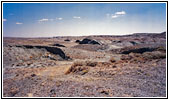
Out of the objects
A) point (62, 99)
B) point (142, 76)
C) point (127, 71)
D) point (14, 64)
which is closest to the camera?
point (62, 99)

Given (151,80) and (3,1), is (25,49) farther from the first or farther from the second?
(151,80)

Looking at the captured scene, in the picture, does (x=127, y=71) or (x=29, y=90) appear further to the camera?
(x=127, y=71)

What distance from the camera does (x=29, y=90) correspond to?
6547 millimetres

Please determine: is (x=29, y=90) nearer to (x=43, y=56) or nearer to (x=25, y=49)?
(x=43, y=56)

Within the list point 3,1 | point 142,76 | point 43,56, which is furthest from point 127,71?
point 43,56

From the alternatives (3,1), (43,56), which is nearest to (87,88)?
(3,1)

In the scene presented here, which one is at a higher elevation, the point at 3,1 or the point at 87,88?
the point at 3,1

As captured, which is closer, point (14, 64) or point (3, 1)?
point (3, 1)

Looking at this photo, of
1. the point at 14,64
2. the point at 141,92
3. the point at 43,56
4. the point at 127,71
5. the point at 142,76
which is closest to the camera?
the point at 141,92

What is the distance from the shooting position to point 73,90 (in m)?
6.28

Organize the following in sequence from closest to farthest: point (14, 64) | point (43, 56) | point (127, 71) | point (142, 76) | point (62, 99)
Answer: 1. point (62, 99)
2. point (142, 76)
3. point (127, 71)
4. point (14, 64)
5. point (43, 56)

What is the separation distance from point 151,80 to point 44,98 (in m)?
4.75

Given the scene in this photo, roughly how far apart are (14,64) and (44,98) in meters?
11.5

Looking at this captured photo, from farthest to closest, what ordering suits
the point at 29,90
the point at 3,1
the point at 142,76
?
the point at 142,76, the point at 3,1, the point at 29,90
